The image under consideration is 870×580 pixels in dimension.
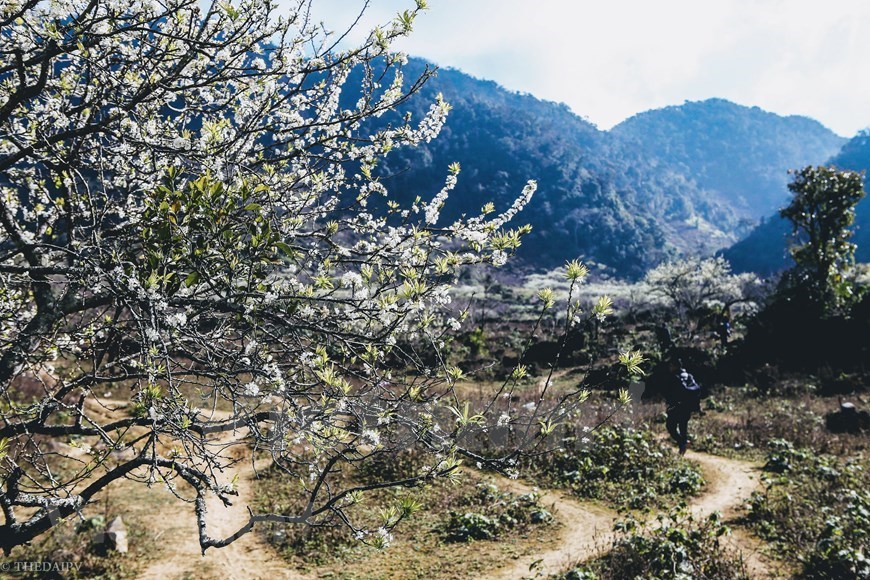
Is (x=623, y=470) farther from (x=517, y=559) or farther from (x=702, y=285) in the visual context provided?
(x=702, y=285)

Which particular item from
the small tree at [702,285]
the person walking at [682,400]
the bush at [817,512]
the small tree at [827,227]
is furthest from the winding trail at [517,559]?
the small tree at [702,285]

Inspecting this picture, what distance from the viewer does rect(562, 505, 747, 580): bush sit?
6613 mm

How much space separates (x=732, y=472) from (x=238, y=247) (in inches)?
490

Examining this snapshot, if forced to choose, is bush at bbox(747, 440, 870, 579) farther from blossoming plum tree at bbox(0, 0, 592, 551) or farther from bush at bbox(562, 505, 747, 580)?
blossoming plum tree at bbox(0, 0, 592, 551)

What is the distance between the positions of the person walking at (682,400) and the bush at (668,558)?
4996mm

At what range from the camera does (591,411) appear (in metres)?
17.0

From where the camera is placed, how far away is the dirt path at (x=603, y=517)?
753 centimetres

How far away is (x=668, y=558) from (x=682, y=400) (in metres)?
6.19

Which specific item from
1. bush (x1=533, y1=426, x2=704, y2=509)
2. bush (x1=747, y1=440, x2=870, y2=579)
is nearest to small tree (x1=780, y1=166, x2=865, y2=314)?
bush (x1=747, y1=440, x2=870, y2=579)

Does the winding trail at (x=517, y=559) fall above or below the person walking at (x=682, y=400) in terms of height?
below

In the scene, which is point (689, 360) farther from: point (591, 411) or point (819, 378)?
point (591, 411)

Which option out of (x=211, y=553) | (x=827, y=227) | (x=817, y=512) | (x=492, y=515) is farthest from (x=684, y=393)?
(x=827, y=227)

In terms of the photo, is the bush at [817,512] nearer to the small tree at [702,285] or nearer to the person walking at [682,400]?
the person walking at [682,400]

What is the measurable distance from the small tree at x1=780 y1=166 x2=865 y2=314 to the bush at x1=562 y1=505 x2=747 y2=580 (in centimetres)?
2139
